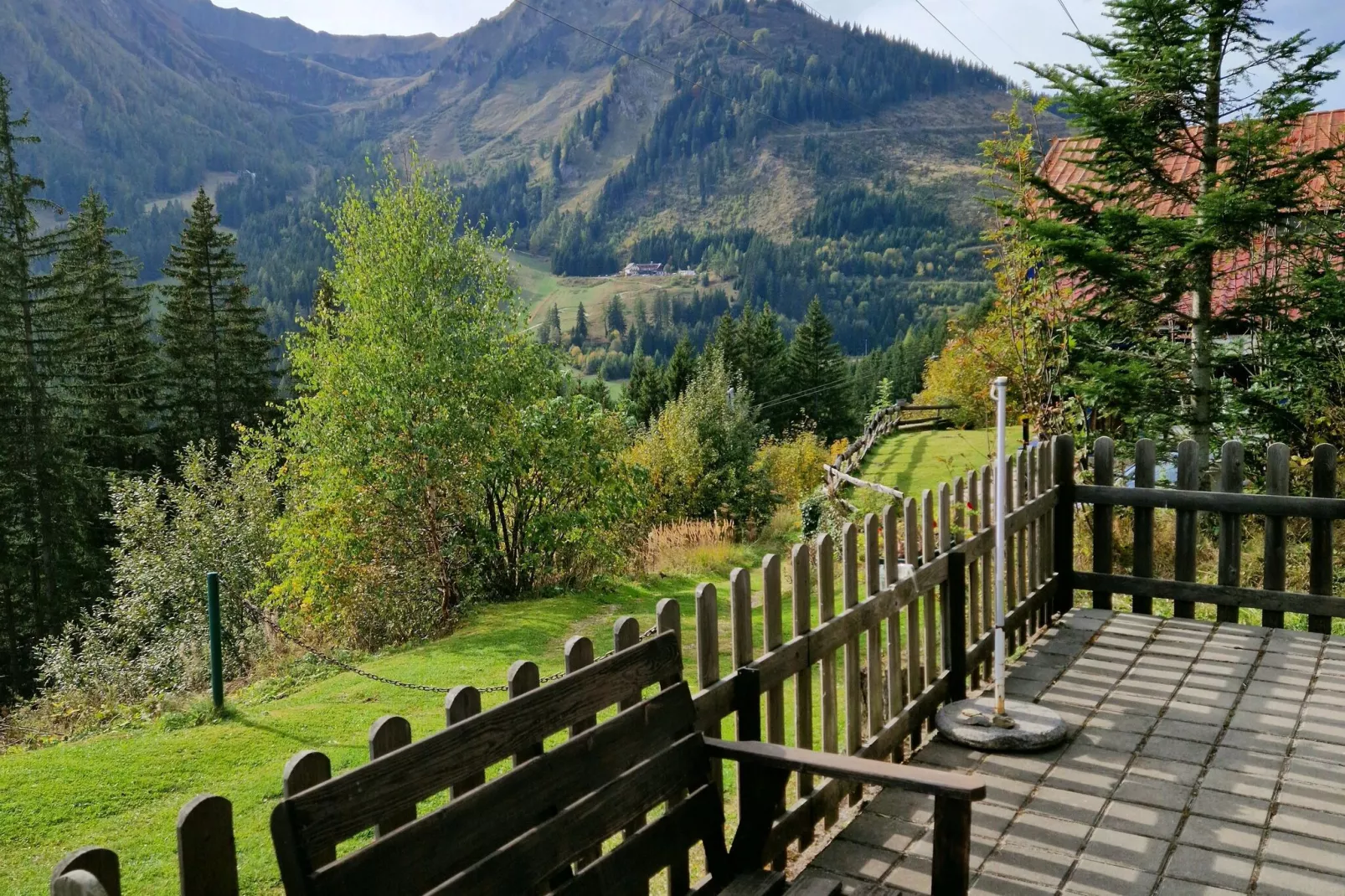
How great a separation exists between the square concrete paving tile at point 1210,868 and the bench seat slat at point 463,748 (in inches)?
79.2

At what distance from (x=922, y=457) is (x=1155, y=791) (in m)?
26.8

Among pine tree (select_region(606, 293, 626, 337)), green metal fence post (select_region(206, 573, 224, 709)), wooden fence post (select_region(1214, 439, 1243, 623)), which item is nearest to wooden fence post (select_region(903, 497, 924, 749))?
wooden fence post (select_region(1214, 439, 1243, 623))

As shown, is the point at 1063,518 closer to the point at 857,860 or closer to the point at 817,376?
the point at 857,860

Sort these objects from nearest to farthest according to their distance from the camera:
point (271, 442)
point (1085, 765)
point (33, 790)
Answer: point (1085, 765) < point (33, 790) < point (271, 442)

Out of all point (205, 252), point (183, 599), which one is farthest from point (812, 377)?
point (183, 599)

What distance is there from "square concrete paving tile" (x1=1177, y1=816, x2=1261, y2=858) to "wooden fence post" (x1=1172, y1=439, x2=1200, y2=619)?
3110mm

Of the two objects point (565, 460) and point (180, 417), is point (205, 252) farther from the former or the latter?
point (565, 460)

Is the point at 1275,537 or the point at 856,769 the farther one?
the point at 1275,537

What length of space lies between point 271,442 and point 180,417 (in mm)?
24702

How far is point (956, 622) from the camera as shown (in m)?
4.79

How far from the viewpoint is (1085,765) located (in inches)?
163

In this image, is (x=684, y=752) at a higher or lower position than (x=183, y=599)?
higher

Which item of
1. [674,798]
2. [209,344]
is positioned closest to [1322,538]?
[674,798]

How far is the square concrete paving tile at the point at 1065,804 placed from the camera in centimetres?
372
